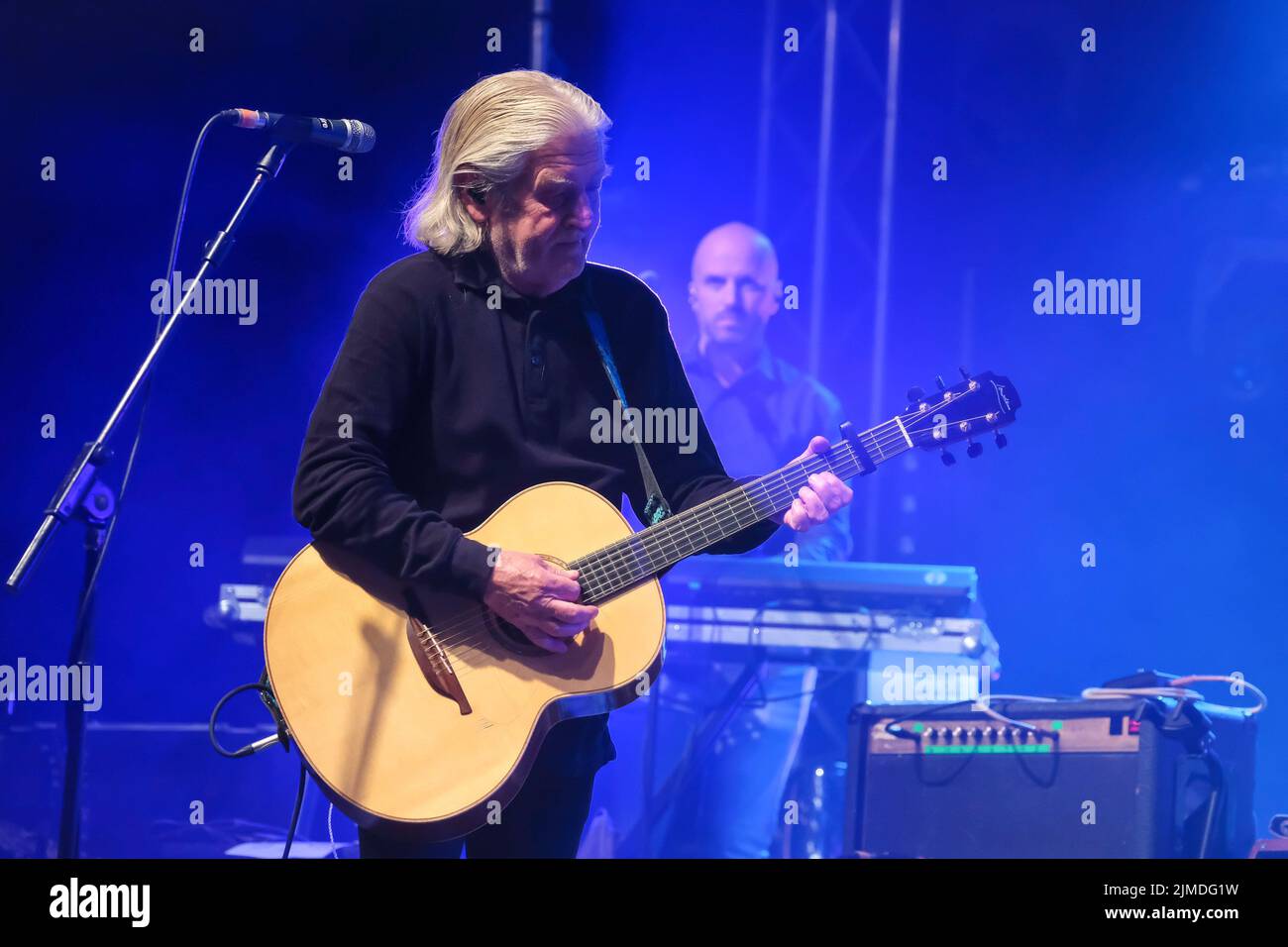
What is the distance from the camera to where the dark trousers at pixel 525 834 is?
226cm

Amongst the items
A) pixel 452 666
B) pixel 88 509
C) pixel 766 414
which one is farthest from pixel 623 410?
pixel 766 414

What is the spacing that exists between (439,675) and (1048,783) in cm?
197

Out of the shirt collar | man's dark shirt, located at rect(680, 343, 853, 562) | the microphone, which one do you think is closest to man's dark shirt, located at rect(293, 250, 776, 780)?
the shirt collar

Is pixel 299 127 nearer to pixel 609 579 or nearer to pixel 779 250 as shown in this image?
pixel 609 579

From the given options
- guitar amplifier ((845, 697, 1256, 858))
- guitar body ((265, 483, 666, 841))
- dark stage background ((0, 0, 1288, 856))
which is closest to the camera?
guitar body ((265, 483, 666, 841))

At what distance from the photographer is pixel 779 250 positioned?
17.9ft

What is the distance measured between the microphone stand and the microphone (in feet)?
0.12

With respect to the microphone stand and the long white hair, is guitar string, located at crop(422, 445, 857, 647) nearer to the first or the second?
the long white hair

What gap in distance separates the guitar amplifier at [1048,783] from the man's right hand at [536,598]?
5.65 feet

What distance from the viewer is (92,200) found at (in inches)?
189

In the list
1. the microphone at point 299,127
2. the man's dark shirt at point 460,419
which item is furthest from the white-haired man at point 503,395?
the microphone at point 299,127

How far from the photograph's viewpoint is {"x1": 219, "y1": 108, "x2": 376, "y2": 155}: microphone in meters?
3.03

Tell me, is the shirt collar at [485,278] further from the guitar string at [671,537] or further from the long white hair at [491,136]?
the guitar string at [671,537]
